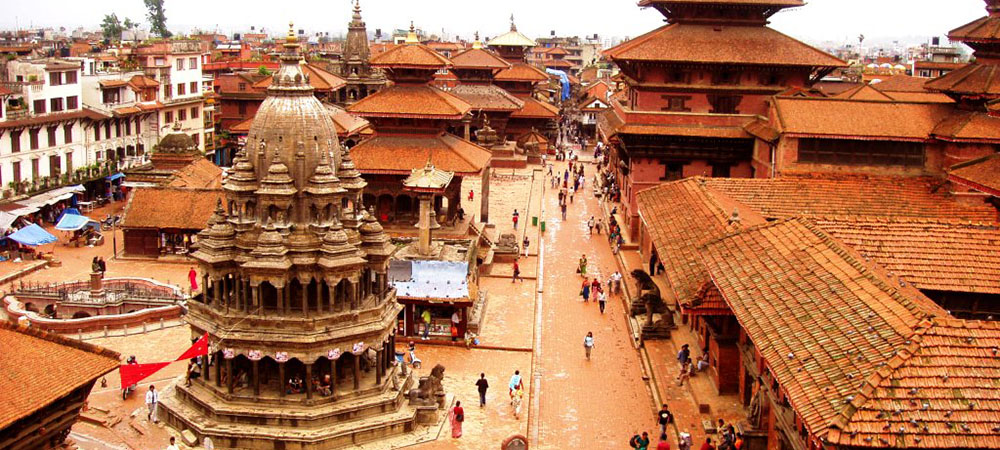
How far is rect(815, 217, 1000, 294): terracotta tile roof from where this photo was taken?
21.0 m

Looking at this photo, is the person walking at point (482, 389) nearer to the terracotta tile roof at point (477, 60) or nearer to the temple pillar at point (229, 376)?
the temple pillar at point (229, 376)

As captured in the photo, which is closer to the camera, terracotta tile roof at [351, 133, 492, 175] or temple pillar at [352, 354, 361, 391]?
temple pillar at [352, 354, 361, 391]

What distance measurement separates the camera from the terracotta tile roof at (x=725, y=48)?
1681 inches

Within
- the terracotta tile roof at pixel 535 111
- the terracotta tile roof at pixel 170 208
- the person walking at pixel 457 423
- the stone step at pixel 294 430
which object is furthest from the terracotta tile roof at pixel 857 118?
the terracotta tile roof at pixel 535 111

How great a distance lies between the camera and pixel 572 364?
29797 millimetres

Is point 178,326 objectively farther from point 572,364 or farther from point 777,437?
point 777,437

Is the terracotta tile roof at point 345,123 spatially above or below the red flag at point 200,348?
above

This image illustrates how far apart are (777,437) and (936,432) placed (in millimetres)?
5902

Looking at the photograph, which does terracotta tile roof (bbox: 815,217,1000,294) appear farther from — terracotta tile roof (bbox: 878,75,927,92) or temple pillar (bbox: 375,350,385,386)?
terracotta tile roof (bbox: 878,75,927,92)

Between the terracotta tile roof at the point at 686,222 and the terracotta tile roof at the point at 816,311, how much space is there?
5.70 ft

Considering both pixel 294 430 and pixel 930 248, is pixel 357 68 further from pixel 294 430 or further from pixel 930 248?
pixel 930 248

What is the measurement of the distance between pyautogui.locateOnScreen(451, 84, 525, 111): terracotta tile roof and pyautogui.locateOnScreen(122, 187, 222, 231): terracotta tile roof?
3154 cm

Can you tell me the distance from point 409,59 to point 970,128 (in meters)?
23.4

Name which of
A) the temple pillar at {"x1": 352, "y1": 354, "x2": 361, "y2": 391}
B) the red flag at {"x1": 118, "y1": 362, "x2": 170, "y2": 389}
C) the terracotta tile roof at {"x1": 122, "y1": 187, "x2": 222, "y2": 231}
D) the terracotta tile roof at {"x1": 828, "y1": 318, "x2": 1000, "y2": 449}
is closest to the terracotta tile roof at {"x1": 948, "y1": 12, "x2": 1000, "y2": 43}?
the terracotta tile roof at {"x1": 828, "y1": 318, "x2": 1000, "y2": 449}
